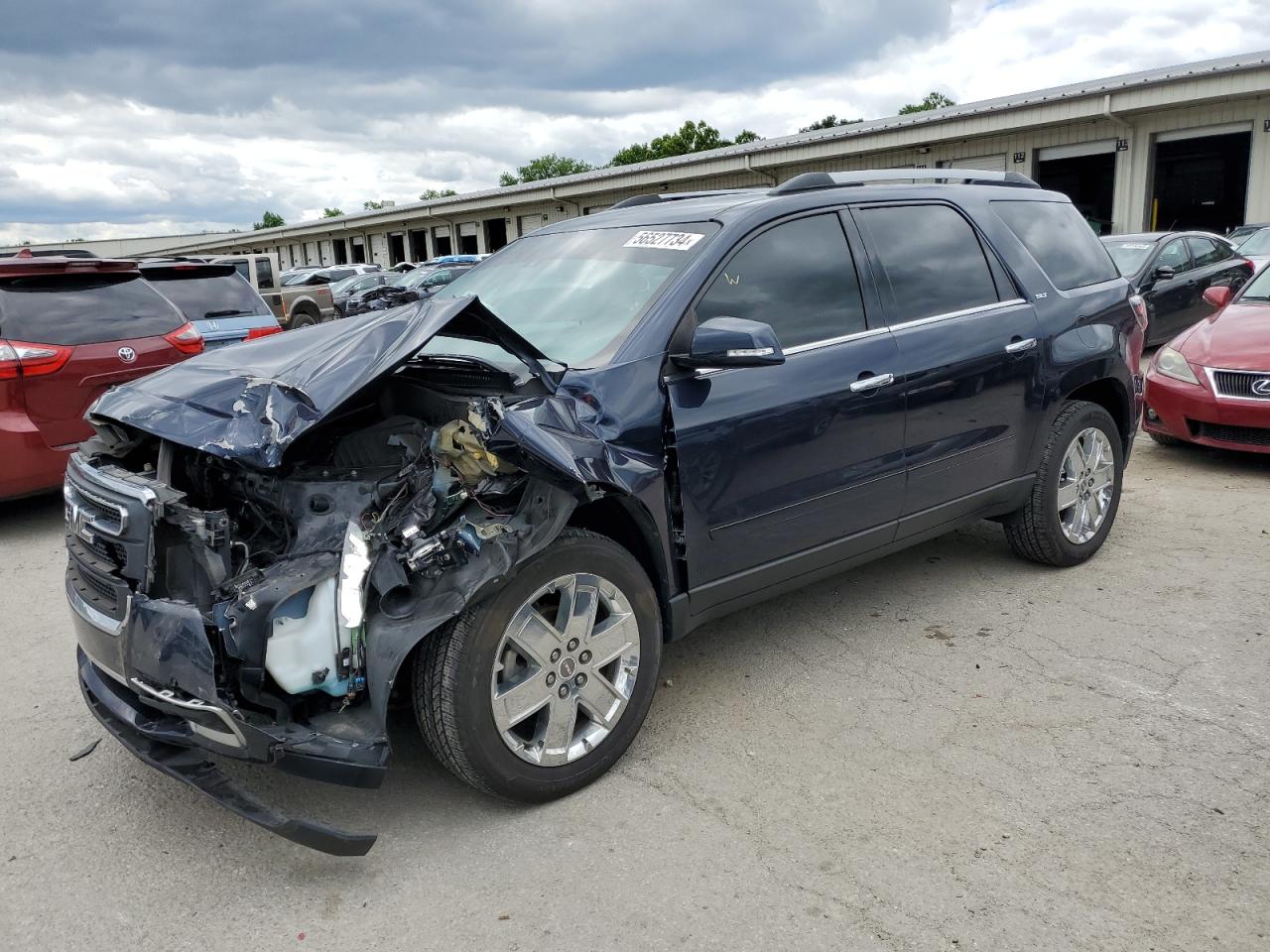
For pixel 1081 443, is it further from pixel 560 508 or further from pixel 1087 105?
pixel 1087 105

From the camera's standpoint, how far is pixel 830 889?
253 centimetres

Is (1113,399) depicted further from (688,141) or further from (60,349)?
(688,141)

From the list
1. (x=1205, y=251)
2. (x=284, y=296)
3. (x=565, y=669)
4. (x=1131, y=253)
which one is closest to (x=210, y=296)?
(x=565, y=669)

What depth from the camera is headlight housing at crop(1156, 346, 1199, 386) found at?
22.2ft

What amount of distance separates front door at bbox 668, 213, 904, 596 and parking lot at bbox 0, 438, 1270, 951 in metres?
0.60

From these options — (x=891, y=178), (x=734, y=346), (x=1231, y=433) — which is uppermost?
(x=891, y=178)

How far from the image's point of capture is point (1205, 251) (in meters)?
11.6

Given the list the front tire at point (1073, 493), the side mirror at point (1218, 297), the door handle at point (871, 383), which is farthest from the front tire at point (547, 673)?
the side mirror at point (1218, 297)

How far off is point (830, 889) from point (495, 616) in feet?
3.79

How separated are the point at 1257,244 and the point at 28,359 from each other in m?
14.2

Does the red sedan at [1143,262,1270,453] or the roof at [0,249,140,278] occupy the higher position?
the roof at [0,249,140,278]

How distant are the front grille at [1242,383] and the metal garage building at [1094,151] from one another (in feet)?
23.1

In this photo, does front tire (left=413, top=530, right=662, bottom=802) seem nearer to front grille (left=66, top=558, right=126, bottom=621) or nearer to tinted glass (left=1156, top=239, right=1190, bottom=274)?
front grille (left=66, top=558, right=126, bottom=621)

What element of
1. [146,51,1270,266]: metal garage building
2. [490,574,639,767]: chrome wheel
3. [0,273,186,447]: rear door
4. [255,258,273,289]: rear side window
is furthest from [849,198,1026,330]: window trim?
[255,258,273,289]: rear side window
